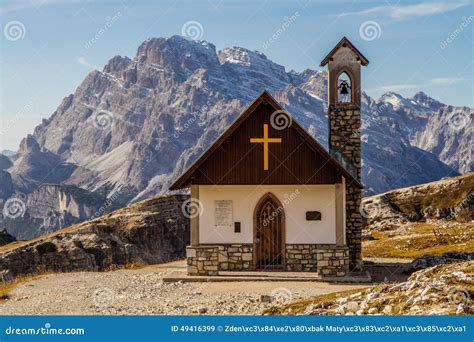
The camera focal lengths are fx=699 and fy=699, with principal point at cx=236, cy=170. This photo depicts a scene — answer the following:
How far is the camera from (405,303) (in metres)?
16.2

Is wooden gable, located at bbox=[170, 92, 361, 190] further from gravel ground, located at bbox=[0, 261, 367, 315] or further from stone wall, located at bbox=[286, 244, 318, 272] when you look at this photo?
gravel ground, located at bbox=[0, 261, 367, 315]

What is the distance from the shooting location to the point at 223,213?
29125 mm

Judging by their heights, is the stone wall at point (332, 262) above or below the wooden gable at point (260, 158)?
below

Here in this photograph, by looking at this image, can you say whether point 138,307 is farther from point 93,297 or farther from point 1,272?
point 1,272

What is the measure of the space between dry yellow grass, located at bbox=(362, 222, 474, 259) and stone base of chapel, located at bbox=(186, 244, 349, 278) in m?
8.87

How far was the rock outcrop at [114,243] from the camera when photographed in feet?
158

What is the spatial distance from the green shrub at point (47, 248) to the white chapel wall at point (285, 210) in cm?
2482

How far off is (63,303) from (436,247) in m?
23.6

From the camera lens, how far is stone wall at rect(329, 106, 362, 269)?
30.4m

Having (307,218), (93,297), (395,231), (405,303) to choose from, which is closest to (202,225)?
(307,218)

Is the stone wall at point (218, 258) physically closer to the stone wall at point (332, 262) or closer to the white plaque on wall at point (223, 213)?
the white plaque on wall at point (223, 213)

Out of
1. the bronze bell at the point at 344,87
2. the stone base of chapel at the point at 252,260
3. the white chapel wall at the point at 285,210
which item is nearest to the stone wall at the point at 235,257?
the stone base of chapel at the point at 252,260

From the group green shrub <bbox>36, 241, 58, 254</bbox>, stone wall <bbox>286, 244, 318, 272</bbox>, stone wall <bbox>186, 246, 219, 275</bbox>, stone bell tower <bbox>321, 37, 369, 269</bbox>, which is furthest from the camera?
green shrub <bbox>36, 241, 58, 254</bbox>

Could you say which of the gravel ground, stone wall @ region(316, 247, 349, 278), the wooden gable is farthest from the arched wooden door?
the gravel ground
